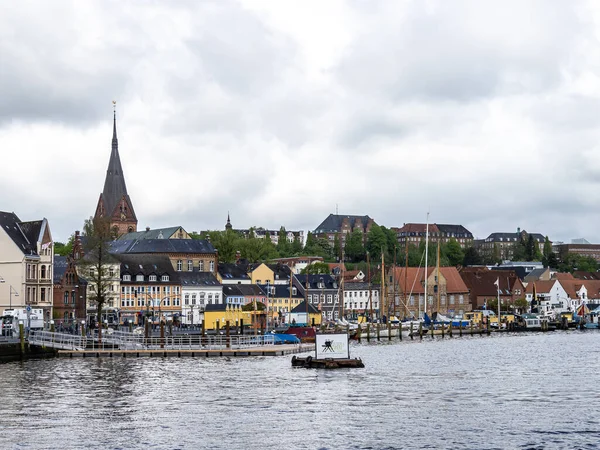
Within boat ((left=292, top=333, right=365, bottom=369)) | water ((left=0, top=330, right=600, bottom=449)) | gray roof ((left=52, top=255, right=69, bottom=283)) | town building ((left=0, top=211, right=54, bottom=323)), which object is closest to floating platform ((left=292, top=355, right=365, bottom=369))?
boat ((left=292, top=333, right=365, bottom=369))

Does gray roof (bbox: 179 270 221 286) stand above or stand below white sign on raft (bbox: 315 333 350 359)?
above

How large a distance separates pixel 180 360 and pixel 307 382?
25196 millimetres

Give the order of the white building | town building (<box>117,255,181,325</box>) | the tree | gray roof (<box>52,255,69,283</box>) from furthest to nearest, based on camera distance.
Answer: the white building < town building (<box>117,255,181,325</box>) < gray roof (<box>52,255,69,283</box>) < the tree

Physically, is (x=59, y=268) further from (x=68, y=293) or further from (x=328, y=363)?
(x=328, y=363)

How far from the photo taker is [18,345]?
93812 millimetres

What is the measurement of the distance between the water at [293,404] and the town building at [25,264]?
41.1 m

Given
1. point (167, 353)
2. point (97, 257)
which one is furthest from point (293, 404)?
point (97, 257)

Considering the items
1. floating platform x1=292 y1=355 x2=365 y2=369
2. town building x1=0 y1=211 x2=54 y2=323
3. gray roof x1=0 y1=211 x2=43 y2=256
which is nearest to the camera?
floating platform x1=292 y1=355 x2=365 y2=369

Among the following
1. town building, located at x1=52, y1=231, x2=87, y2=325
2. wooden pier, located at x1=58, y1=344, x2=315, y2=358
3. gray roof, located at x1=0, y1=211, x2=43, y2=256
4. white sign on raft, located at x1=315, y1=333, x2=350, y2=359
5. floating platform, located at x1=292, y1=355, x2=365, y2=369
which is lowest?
floating platform, located at x1=292, y1=355, x2=365, y2=369

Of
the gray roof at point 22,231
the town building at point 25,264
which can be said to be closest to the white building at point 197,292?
the town building at point 25,264

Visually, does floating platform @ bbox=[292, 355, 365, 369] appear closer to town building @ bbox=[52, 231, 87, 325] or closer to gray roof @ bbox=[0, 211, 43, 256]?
gray roof @ bbox=[0, 211, 43, 256]

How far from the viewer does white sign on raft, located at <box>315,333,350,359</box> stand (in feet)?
271

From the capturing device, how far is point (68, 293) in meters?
148

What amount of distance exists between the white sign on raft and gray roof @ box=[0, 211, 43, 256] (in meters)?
58.3
